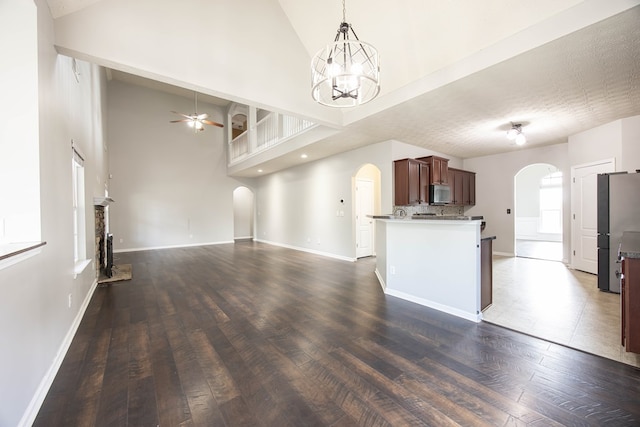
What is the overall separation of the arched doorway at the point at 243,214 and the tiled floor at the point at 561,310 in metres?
9.51

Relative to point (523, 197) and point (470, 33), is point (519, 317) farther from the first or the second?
point (523, 197)

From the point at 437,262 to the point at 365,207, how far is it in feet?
12.1

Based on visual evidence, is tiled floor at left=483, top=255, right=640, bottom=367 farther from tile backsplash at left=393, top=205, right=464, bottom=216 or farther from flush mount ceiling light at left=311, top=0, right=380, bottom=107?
flush mount ceiling light at left=311, top=0, right=380, bottom=107

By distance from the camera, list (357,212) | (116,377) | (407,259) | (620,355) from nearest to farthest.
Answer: (116,377), (620,355), (407,259), (357,212)

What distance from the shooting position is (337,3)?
342 centimetres

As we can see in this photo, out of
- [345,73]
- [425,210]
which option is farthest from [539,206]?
[345,73]

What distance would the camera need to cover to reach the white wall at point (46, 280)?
4.80 ft

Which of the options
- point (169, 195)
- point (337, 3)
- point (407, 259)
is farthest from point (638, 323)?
point (169, 195)

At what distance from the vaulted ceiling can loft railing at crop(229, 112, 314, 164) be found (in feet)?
5.06

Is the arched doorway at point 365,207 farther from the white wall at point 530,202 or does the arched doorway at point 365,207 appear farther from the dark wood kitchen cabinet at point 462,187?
the white wall at point 530,202

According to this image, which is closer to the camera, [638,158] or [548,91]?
[548,91]

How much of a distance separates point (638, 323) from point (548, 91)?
277 centimetres

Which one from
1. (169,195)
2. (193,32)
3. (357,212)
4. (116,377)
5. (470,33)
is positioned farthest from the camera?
(169,195)

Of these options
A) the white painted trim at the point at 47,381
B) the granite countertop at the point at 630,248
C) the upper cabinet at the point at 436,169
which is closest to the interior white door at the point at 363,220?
the upper cabinet at the point at 436,169
